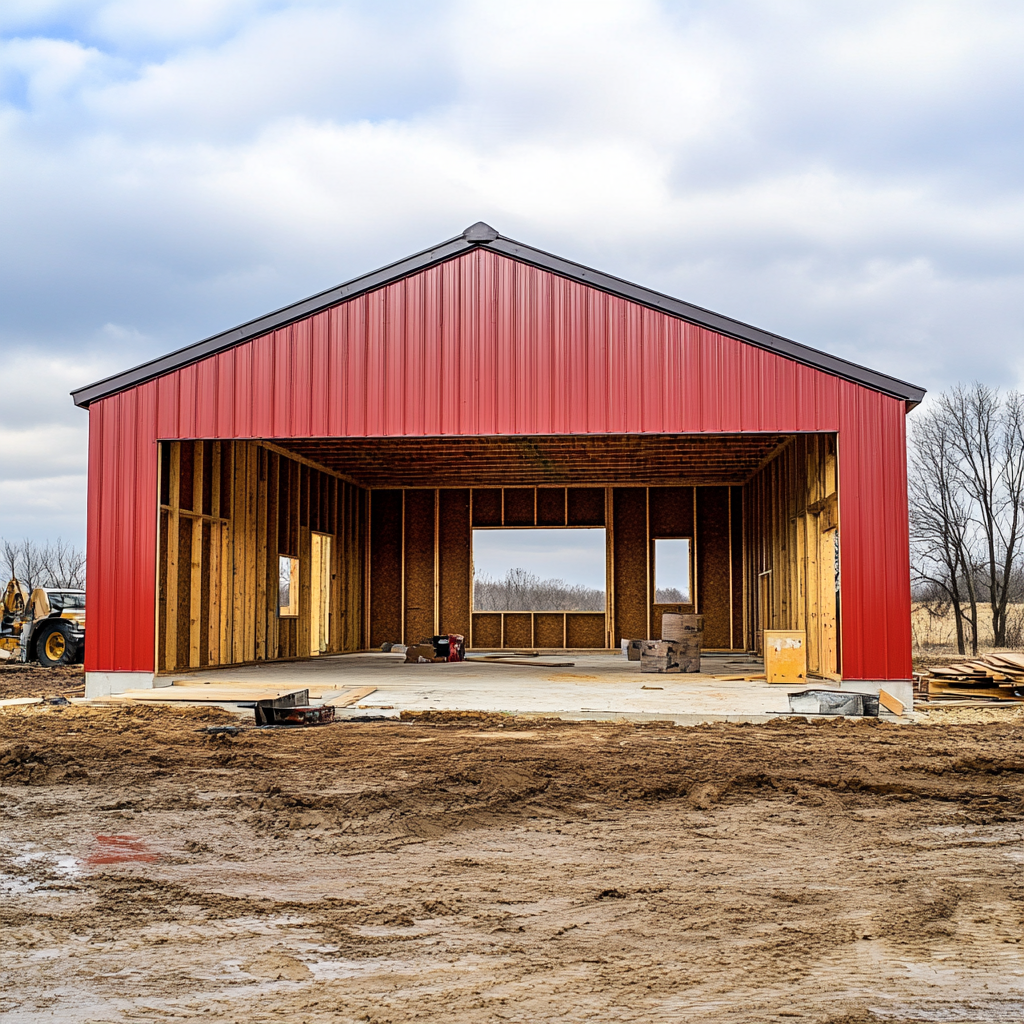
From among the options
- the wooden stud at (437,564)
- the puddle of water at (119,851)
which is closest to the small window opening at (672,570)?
the wooden stud at (437,564)

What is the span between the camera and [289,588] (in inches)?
778

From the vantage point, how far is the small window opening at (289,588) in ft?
63.5

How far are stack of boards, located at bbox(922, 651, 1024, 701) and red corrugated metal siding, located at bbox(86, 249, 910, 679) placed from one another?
198 cm

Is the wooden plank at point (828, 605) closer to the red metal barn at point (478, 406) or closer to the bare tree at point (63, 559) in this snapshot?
the red metal barn at point (478, 406)

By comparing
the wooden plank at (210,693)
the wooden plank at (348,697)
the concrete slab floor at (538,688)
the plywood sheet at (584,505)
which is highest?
the plywood sheet at (584,505)

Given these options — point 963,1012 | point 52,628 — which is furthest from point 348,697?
point 52,628

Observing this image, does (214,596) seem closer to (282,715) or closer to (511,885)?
(282,715)

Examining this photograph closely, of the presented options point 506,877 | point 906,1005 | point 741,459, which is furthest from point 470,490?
point 906,1005

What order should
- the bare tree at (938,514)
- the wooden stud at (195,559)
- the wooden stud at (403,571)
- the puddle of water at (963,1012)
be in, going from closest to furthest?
the puddle of water at (963,1012) → the wooden stud at (195,559) → the wooden stud at (403,571) → the bare tree at (938,514)

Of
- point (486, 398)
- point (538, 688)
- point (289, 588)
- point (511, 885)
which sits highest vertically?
point (486, 398)

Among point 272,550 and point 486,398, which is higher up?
point 486,398

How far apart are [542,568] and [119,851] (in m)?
19.5

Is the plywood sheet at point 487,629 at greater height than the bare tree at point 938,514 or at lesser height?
lesser

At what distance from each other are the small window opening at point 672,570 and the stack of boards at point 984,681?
34.2 feet
